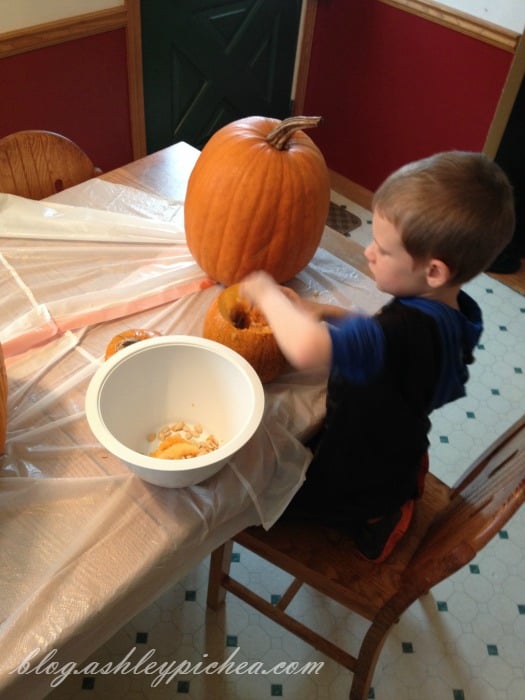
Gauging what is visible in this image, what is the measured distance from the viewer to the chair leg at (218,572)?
3.81 ft

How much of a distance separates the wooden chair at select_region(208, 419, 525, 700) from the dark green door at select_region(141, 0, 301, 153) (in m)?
1.71

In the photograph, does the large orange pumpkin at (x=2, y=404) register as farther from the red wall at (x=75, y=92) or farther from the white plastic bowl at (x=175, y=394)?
the red wall at (x=75, y=92)

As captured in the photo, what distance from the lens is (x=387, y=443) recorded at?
0.90 meters

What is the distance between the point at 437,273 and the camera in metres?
0.74

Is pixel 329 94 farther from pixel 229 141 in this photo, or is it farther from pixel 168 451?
pixel 168 451

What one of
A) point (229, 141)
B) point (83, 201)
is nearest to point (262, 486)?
point (229, 141)

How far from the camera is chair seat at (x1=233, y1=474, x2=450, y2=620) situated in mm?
983

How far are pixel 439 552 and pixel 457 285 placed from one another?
370mm

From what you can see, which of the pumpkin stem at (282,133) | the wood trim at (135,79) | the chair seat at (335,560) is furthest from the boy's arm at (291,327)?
the wood trim at (135,79)

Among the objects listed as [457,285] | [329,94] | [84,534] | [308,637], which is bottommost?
[308,637]

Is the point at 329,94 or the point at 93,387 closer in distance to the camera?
the point at 93,387

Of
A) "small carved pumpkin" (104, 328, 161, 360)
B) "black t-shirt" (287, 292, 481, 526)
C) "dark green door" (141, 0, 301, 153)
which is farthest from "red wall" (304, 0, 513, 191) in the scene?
"small carved pumpkin" (104, 328, 161, 360)

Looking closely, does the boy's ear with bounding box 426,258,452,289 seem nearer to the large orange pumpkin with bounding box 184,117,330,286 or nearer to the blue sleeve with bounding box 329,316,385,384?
the blue sleeve with bounding box 329,316,385,384

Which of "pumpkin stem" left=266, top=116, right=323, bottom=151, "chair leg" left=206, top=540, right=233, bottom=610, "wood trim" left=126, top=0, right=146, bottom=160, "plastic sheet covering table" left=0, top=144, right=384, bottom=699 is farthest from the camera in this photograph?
"wood trim" left=126, top=0, right=146, bottom=160
